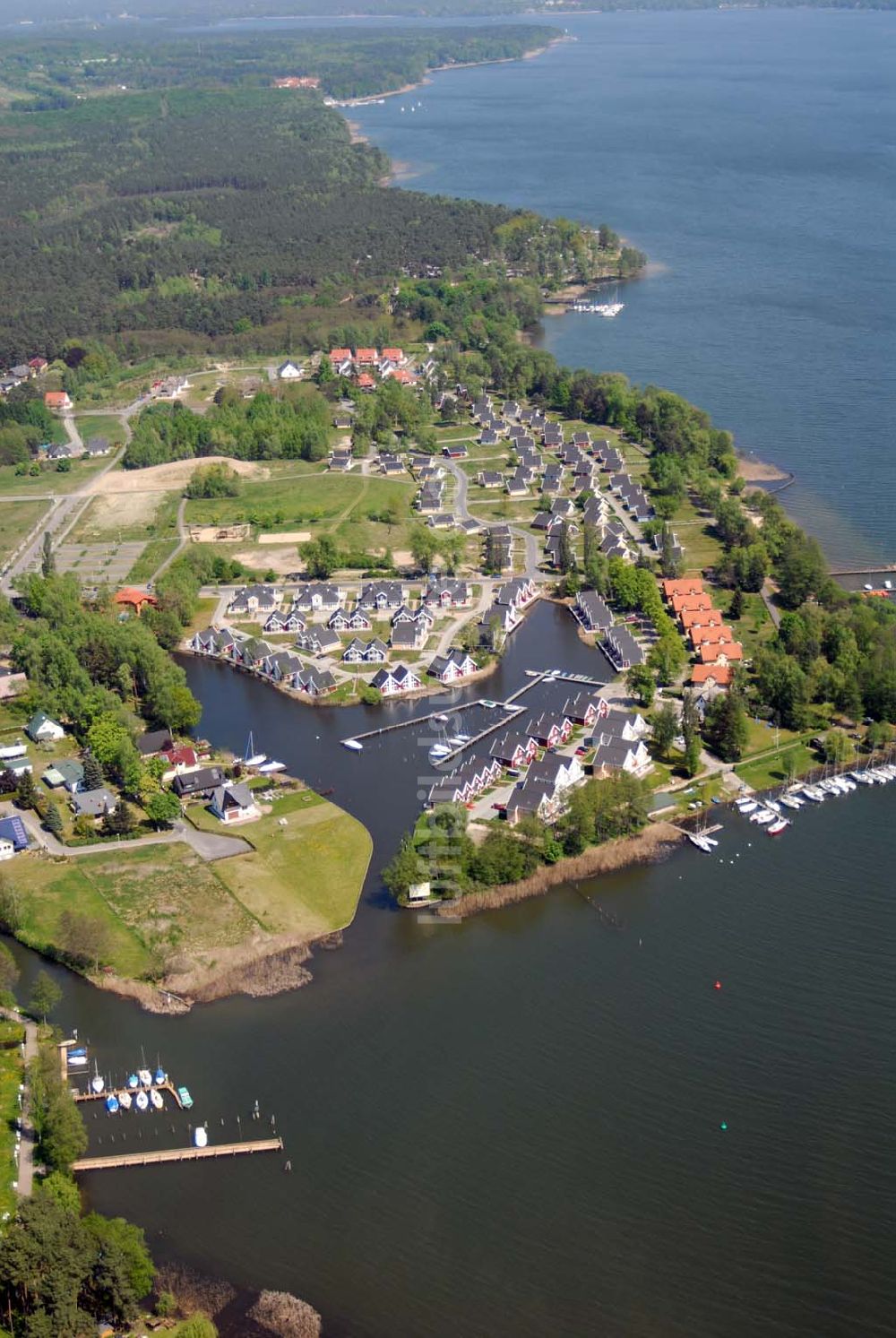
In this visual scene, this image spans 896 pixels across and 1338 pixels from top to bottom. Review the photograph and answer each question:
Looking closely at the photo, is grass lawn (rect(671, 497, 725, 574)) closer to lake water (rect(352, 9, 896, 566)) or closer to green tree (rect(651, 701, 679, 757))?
lake water (rect(352, 9, 896, 566))

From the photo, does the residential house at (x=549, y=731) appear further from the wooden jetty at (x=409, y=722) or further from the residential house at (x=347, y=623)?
the residential house at (x=347, y=623)

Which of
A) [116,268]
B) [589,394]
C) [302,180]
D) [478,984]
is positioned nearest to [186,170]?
[302,180]

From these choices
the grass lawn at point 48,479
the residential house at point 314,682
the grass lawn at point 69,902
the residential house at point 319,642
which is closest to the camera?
the grass lawn at point 69,902

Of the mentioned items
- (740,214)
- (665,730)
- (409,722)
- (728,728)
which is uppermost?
(740,214)

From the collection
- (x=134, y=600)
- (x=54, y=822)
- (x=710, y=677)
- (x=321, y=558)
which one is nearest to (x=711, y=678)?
(x=710, y=677)

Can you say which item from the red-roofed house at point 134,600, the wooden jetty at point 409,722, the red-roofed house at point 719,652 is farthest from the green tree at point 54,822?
the red-roofed house at point 719,652

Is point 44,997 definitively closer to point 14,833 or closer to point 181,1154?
point 181,1154
